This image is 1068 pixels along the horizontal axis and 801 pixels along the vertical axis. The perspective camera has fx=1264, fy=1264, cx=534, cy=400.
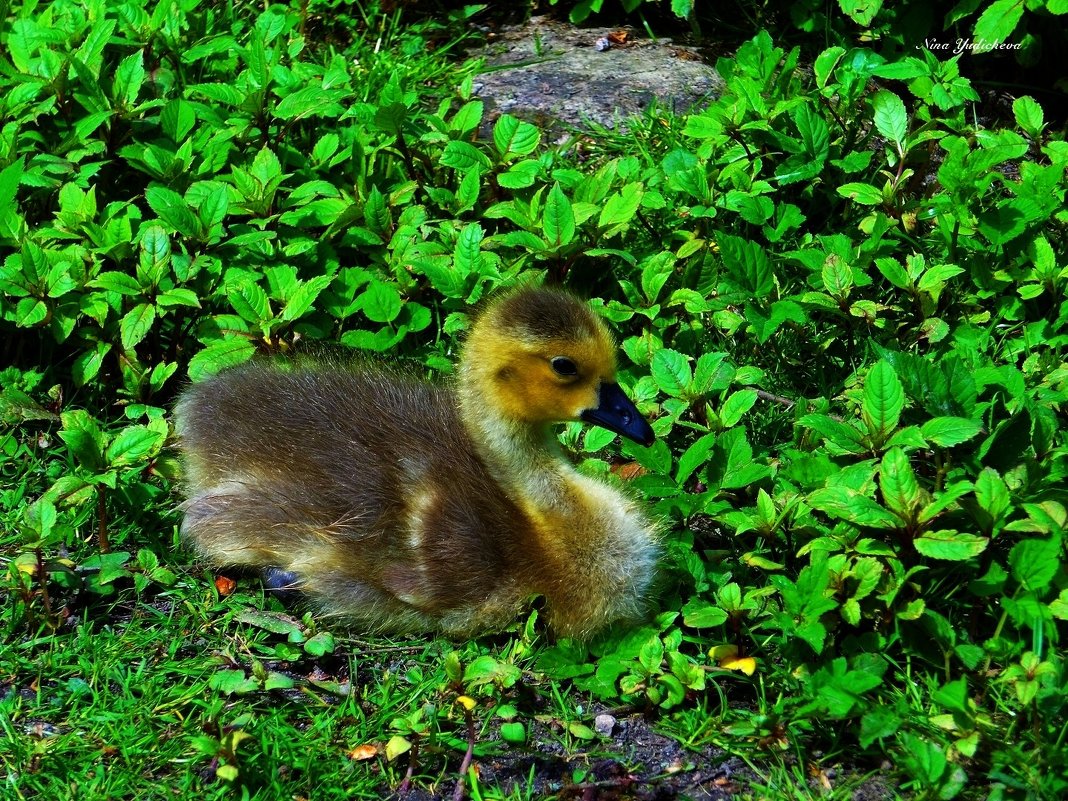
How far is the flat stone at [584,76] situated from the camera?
5438mm

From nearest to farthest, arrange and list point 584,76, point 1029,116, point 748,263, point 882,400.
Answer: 1. point 882,400
2. point 748,263
3. point 1029,116
4. point 584,76

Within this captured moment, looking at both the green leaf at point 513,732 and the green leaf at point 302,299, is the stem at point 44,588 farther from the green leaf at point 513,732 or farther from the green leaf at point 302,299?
the green leaf at point 513,732

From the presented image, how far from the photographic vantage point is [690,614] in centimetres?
322

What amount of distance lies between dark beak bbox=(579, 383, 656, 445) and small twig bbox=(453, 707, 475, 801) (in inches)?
33.8

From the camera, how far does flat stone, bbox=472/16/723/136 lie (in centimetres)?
544

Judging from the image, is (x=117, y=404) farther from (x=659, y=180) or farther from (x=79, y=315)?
(x=659, y=180)

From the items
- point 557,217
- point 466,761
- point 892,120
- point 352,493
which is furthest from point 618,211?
point 466,761

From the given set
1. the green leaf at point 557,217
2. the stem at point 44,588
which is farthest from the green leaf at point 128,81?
the stem at point 44,588

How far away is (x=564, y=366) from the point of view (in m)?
3.33

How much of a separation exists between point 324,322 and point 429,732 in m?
1.66

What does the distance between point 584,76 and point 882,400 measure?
2871 mm

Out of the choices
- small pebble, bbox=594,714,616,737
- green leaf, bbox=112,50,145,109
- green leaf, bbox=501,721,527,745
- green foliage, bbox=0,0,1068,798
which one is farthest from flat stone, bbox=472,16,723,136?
green leaf, bbox=501,721,527,745

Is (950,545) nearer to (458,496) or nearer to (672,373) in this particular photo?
(672,373)

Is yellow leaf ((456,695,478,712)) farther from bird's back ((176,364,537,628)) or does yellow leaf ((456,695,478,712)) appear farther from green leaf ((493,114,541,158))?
green leaf ((493,114,541,158))
